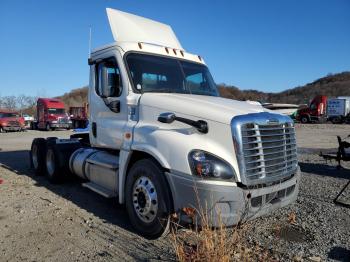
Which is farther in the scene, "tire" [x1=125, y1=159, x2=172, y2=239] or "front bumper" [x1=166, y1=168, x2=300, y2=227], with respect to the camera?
"tire" [x1=125, y1=159, x2=172, y2=239]

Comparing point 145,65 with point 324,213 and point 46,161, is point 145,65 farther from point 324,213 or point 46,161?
point 46,161

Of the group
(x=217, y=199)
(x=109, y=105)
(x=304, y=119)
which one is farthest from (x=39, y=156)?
(x=304, y=119)

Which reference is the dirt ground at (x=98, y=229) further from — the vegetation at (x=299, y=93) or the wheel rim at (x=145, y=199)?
the vegetation at (x=299, y=93)

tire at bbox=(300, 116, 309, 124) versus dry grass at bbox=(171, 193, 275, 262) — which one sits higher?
dry grass at bbox=(171, 193, 275, 262)

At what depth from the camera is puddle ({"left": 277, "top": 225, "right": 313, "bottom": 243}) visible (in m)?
4.98

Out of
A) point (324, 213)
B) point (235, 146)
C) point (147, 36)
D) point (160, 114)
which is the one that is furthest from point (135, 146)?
point (324, 213)

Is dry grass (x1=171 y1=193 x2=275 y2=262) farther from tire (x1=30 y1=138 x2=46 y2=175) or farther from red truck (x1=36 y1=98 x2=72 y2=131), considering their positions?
red truck (x1=36 y1=98 x2=72 y2=131)

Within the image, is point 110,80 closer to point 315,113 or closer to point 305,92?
point 315,113

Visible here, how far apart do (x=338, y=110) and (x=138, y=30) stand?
44.0m

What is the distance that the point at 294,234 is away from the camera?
5.18m

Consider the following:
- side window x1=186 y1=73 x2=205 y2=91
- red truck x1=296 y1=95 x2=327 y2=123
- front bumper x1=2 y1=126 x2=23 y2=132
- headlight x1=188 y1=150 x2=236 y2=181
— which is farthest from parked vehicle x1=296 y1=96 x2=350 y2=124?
headlight x1=188 y1=150 x2=236 y2=181

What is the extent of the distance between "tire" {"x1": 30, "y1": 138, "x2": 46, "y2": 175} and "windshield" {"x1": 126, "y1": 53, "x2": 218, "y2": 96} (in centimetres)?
470

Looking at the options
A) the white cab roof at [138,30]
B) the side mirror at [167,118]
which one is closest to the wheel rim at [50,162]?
the white cab roof at [138,30]

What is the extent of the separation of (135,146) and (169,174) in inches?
33.2
